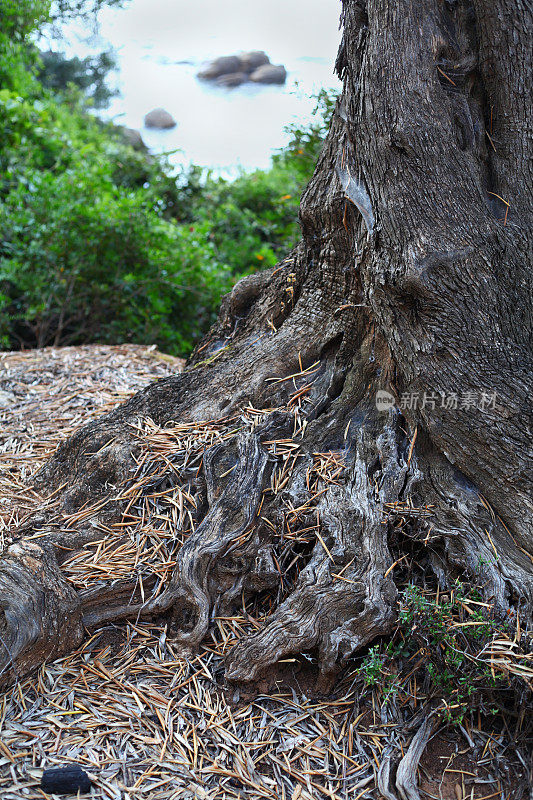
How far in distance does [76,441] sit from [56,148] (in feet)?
17.2

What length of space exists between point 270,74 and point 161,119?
301 cm

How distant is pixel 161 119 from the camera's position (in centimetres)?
1623

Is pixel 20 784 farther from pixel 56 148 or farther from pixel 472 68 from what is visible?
pixel 56 148

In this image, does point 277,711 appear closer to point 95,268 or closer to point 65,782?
point 65,782

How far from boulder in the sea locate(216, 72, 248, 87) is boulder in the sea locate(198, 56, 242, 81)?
0.29 ft

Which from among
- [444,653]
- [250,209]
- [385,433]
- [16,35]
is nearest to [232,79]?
[250,209]

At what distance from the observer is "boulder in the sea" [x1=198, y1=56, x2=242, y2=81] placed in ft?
53.6

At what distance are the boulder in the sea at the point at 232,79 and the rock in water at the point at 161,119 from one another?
64.3 inches

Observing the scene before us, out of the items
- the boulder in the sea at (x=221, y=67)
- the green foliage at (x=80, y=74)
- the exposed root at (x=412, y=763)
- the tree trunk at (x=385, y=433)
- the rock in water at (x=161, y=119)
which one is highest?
the boulder in the sea at (x=221, y=67)

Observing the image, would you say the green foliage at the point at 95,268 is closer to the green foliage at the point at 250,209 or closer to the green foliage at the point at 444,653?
the green foliage at the point at 250,209

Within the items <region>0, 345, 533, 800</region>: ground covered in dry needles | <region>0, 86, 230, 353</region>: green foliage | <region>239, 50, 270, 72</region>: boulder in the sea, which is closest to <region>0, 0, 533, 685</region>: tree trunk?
<region>0, 345, 533, 800</region>: ground covered in dry needles

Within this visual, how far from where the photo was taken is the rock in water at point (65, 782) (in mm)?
1729

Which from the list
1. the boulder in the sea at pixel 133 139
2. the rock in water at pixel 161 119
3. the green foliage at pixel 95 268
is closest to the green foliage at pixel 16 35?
the green foliage at pixel 95 268

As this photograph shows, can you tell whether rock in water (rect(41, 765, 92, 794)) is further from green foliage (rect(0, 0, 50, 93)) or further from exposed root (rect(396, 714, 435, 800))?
green foliage (rect(0, 0, 50, 93))
